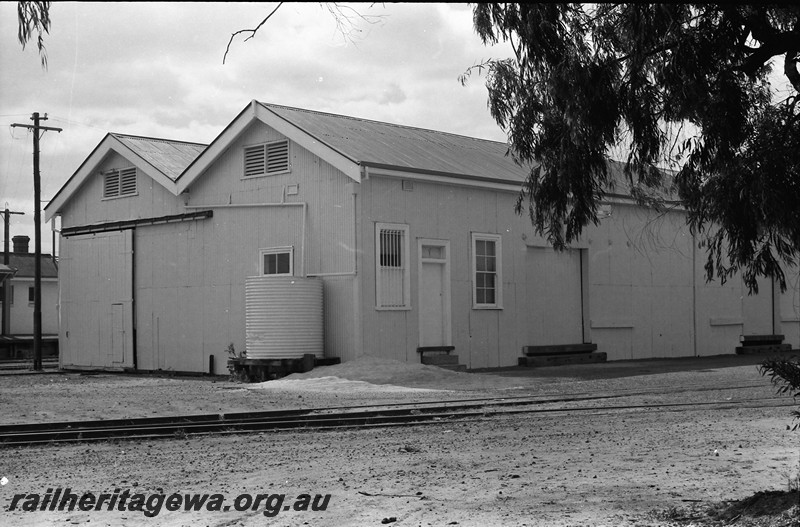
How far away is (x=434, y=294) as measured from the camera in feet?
80.0

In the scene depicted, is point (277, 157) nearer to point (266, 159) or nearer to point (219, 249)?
point (266, 159)

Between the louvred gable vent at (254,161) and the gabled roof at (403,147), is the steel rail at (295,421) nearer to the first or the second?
the gabled roof at (403,147)

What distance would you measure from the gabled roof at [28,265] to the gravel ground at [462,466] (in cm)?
4417

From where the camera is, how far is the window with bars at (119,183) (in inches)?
1142

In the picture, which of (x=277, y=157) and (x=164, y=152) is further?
(x=164, y=152)

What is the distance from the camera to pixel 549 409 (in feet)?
50.5

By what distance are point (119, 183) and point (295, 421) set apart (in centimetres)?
1724

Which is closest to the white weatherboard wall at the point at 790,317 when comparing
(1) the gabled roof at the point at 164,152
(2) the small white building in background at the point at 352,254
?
(2) the small white building in background at the point at 352,254

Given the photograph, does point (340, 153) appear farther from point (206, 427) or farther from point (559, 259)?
point (206, 427)

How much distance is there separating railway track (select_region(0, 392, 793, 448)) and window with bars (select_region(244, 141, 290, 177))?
9.78 m

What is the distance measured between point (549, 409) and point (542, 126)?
5544mm

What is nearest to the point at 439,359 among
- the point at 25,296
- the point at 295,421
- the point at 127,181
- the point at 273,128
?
the point at 273,128

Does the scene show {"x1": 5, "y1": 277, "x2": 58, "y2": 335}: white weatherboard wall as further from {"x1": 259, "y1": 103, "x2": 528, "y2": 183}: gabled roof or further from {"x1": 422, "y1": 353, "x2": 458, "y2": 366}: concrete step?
{"x1": 422, "y1": 353, "x2": 458, "y2": 366}: concrete step

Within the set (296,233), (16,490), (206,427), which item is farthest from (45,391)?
(16,490)
